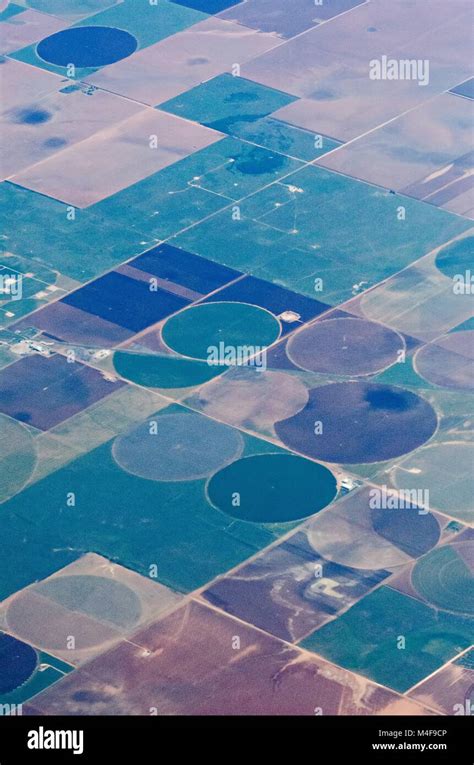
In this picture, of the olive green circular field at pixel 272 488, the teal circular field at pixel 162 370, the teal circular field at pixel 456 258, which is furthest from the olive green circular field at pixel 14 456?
the teal circular field at pixel 456 258

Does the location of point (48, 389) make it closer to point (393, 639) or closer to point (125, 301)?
point (125, 301)

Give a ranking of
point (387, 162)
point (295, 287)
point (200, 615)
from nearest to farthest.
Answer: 1. point (200, 615)
2. point (295, 287)
3. point (387, 162)

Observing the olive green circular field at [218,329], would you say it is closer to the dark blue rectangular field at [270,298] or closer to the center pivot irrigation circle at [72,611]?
the dark blue rectangular field at [270,298]

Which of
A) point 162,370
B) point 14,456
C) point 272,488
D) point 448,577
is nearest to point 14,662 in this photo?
point 14,456

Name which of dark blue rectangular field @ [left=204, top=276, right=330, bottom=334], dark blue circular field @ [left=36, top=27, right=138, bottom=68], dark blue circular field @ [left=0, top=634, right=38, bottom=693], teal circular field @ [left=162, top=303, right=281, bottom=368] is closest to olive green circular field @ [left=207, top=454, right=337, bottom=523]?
teal circular field @ [left=162, top=303, right=281, bottom=368]

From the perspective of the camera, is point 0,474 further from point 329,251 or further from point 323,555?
point 329,251

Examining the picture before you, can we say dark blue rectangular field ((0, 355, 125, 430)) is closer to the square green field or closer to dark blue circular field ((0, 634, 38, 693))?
dark blue circular field ((0, 634, 38, 693))

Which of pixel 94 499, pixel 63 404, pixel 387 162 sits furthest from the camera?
pixel 387 162

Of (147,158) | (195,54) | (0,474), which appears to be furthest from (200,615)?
(195,54)
